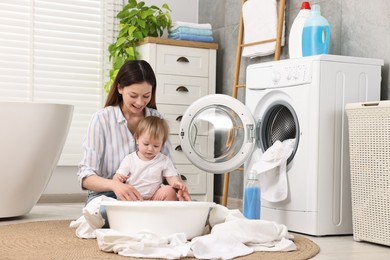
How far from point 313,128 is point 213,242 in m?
0.94

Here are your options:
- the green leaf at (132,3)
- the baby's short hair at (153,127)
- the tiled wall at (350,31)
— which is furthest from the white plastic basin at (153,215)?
the green leaf at (132,3)

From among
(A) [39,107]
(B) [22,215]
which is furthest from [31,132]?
(B) [22,215]

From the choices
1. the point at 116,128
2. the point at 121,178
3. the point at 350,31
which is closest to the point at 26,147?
the point at 116,128

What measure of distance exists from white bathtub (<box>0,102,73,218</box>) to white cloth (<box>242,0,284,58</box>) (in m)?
1.33

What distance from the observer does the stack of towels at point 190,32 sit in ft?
14.9

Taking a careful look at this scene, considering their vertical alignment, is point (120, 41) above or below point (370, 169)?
above

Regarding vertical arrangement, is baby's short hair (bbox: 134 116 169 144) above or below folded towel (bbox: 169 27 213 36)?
below

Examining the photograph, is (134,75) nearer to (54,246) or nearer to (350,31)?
(54,246)

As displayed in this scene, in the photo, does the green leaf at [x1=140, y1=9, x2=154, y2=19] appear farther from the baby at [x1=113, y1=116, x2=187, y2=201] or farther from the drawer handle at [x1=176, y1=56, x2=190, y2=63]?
the baby at [x1=113, y1=116, x2=187, y2=201]

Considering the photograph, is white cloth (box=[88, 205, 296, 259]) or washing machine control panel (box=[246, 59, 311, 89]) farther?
washing machine control panel (box=[246, 59, 311, 89])

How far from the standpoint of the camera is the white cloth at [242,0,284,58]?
408 cm

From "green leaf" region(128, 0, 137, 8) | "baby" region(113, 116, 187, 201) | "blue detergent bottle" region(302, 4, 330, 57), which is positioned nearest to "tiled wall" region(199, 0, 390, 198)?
"blue detergent bottle" region(302, 4, 330, 57)

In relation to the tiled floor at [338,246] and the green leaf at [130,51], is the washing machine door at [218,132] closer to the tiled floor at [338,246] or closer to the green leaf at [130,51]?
the tiled floor at [338,246]

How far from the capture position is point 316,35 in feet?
11.0
